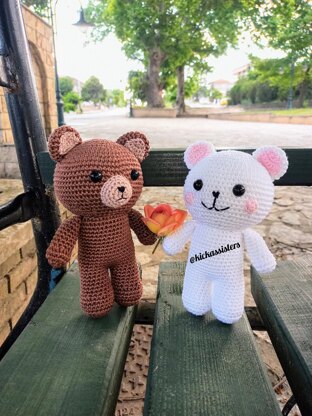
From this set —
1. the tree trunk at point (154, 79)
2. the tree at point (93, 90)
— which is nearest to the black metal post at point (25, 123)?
the tree trunk at point (154, 79)

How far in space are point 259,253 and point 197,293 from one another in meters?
0.18

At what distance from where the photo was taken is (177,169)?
1043 millimetres

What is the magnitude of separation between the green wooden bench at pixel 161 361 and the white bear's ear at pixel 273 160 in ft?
1.18

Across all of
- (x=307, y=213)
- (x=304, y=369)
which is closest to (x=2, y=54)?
(x=304, y=369)

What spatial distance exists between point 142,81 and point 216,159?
21.6 m

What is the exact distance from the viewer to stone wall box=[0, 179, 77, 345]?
5.08 feet

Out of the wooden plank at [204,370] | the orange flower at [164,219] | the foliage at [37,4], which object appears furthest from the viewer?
the foliage at [37,4]

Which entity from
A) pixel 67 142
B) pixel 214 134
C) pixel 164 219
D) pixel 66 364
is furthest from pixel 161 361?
pixel 214 134

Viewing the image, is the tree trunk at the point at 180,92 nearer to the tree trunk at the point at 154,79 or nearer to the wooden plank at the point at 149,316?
the tree trunk at the point at 154,79

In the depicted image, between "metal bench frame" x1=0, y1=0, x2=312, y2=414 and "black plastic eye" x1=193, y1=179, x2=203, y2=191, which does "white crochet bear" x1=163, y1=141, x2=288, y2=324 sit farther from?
"metal bench frame" x1=0, y1=0, x2=312, y2=414

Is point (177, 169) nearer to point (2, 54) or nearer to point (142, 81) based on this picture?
point (2, 54)

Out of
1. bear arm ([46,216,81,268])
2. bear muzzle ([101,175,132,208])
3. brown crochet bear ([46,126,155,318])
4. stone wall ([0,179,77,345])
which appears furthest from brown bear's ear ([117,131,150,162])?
stone wall ([0,179,77,345])

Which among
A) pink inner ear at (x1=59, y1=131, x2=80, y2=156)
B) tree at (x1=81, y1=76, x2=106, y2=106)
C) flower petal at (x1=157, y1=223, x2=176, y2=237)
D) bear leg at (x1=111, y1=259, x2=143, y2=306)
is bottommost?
tree at (x1=81, y1=76, x2=106, y2=106)

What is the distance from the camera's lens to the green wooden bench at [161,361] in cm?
58
